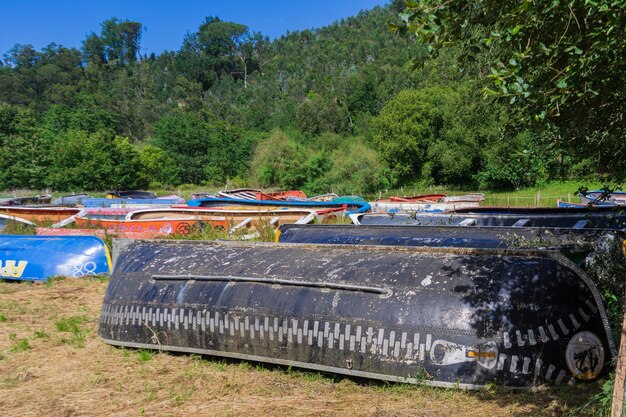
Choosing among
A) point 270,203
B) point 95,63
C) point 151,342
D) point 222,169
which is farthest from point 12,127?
point 95,63

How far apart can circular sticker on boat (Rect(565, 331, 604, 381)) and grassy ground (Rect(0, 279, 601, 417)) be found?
11 cm

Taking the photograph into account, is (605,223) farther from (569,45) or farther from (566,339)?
(569,45)

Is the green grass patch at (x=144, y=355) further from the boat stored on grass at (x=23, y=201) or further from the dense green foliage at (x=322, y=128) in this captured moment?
the boat stored on grass at (x=23, y=201)

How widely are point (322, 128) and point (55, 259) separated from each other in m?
69.1

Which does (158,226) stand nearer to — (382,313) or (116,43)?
(382,313)

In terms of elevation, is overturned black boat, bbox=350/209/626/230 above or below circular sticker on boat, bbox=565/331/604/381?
above

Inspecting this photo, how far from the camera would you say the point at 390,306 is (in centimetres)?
496

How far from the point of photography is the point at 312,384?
5.05 meters

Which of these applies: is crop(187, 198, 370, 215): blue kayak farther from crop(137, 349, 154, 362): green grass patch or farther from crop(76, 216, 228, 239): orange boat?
crop(137, 349, 154, 362): green grass patch

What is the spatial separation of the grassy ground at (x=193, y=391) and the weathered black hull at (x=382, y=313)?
156mm

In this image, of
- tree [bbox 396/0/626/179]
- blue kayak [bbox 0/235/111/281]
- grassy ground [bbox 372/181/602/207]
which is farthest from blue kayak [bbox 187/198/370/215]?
tree [bbox 396/0/626/179]

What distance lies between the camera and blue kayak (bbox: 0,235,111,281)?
1050 cm

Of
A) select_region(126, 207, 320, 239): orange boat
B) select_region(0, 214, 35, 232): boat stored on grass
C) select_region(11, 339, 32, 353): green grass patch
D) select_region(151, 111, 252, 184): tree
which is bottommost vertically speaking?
select_region(11, 339, 32, 353): green grass patch

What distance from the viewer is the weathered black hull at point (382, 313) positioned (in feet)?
14.8
